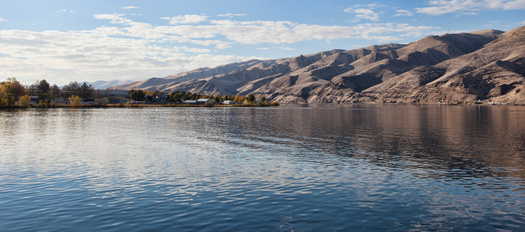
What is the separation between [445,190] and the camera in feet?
100

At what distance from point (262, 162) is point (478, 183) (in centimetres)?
2348

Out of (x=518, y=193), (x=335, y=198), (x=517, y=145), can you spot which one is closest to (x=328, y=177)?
(x=335, y=198)

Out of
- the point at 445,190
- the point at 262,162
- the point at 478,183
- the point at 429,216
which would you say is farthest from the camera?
the point at 262,162

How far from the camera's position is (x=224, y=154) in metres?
51.4

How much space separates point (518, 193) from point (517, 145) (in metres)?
39.2

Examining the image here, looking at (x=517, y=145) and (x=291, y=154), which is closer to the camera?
(x=291, y=154)

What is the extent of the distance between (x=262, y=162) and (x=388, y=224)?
23733 mm

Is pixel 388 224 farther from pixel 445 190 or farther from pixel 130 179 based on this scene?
pixel 130 179

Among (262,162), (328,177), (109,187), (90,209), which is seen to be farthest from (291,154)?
(90,209)

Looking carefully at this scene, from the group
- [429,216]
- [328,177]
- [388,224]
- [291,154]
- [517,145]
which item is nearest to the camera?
[388,224]

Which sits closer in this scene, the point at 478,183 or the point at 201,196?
the point at 201,196

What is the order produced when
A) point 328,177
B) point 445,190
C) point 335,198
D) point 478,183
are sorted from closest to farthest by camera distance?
point 335,198 < point 445,190 < point 478,183 < point 328,177

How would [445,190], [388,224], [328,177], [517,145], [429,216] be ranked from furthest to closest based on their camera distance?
[517,145], [328,177], [445,190], [429,216], [388,224]

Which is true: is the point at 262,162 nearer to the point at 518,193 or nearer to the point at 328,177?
the point at 328,177
